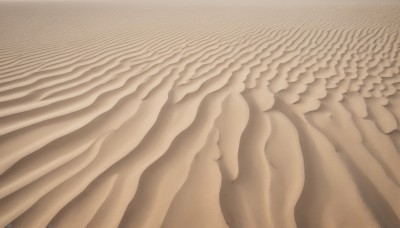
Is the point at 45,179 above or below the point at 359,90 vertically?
above

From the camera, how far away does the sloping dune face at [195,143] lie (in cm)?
136

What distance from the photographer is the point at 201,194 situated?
4.77ft

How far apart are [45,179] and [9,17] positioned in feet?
29.7

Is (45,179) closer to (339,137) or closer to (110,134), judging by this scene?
(110,134)

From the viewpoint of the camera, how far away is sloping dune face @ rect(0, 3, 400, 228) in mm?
1358

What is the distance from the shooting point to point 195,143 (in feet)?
6.03

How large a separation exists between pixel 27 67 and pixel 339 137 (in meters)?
3.76

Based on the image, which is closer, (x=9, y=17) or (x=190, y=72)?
(x=190, y=72)

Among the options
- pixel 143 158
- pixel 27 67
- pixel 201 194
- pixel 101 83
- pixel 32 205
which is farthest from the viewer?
pixel 27 67

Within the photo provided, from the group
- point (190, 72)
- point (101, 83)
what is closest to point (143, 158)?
point (101, 83)

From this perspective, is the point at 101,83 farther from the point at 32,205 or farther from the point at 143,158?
the point at 32,205

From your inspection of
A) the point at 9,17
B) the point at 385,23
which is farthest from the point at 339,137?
the point at 9,17

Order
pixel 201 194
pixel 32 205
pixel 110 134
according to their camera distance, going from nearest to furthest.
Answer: pixel 32 205, pixel 201 194, pixel 110 134

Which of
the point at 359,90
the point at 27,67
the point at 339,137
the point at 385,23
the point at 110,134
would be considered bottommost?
the point at 385,23
